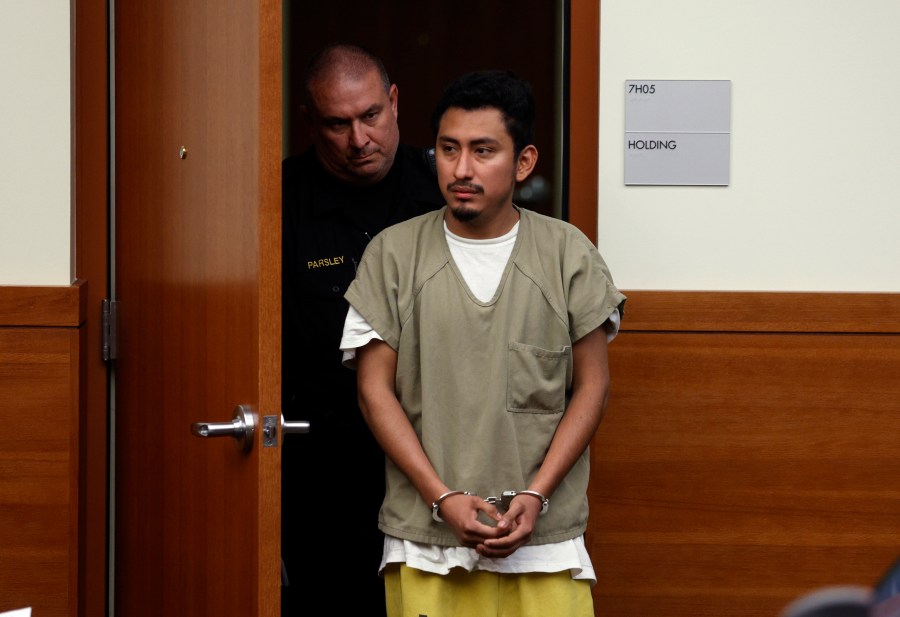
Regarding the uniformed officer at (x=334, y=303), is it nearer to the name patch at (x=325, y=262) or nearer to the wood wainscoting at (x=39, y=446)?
the name patch at (x=325, y=262)

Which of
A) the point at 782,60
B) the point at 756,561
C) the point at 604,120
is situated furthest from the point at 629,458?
the point at 782,60

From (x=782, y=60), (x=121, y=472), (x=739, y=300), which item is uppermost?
(x=782, y=60)

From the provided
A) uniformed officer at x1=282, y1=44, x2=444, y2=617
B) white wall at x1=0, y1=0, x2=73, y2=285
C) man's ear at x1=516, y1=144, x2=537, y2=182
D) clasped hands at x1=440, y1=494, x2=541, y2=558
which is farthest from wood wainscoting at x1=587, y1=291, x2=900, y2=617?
white wall at x1=0, y1=0, x2=73, y2=285

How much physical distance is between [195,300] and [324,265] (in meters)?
0.34

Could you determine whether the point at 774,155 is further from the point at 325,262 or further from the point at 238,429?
the point at 238,429

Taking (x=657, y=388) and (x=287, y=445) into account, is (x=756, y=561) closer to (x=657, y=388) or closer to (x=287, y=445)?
(x=657, y=388)

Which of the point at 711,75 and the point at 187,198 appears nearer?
the point at 187,198

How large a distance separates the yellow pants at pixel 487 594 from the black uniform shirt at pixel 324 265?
0.58m

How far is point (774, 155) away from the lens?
2.52 metres

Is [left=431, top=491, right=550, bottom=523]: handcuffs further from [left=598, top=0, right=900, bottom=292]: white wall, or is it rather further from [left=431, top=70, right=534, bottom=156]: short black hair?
[left=598, top=0, right=900, bottom=292]: white wall

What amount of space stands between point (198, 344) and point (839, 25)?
1.53m

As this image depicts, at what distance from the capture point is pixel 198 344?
2.10m

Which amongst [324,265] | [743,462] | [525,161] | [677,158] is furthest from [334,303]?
[743,462]

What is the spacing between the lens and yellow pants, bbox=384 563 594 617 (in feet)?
6.11
